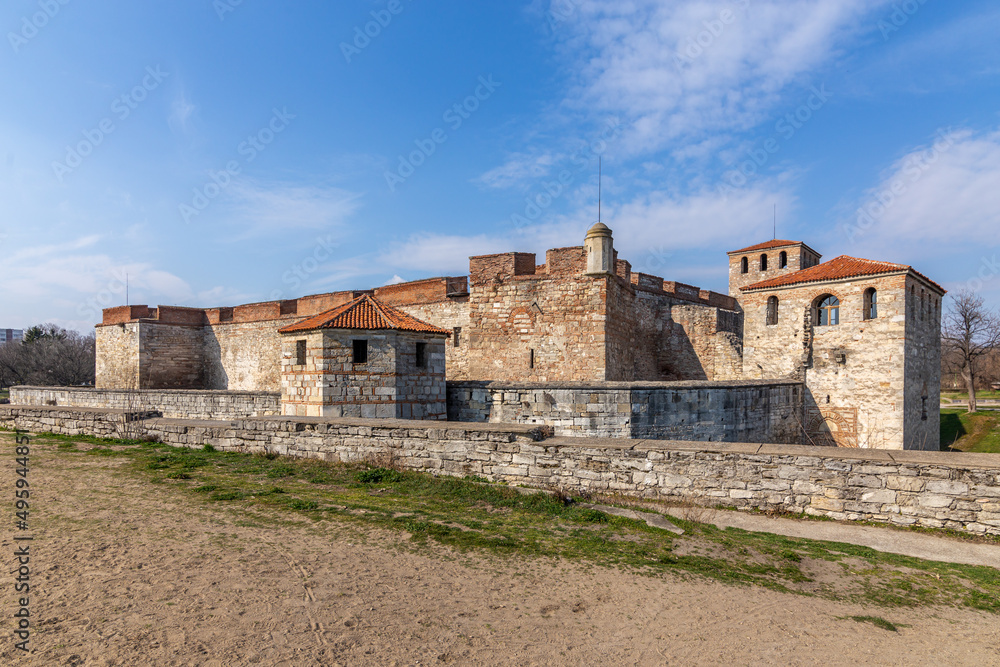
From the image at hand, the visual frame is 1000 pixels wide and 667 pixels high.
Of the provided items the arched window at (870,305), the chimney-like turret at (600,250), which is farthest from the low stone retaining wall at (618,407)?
Answer: the arched window at (870,305)

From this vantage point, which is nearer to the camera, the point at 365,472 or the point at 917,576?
the point at 917,576

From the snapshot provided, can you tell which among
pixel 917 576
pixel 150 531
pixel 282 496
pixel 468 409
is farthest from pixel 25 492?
pixel 917 576

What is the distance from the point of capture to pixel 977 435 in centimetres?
2192

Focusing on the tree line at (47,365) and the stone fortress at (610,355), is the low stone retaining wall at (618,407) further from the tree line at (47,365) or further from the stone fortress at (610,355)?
the tree line at (47,365)

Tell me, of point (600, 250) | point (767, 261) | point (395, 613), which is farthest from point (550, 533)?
point (767, 261)

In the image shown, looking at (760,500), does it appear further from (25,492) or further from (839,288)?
(839,288)

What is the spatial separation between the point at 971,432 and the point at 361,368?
27274mm

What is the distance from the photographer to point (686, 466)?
6.06 m

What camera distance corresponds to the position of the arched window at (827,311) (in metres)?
15.9

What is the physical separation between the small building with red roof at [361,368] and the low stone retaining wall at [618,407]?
3.08 ft

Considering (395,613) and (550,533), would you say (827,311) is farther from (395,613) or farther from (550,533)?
(395,613)

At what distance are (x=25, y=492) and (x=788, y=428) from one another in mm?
16650

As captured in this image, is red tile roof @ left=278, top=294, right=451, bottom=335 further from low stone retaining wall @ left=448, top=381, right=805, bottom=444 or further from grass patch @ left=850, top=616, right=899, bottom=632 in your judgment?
grass patch @ left=850, top=616, right=899, bottom=632

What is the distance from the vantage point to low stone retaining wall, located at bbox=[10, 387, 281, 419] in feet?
44.3
